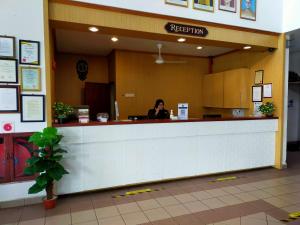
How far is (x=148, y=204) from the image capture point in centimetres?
318

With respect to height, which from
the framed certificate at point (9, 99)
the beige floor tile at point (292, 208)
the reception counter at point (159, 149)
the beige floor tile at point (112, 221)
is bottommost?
the beige floor tile at point (112, 221)

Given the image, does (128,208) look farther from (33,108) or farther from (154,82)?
(154,82)

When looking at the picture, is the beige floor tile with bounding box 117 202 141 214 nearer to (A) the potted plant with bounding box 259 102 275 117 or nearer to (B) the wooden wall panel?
(B) the wooden wall panel

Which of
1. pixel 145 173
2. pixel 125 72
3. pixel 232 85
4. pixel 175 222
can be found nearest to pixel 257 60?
pixel 232 85

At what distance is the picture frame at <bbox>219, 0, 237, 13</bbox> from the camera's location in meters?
4.08

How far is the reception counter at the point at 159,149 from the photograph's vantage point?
A: 3434 millimetres

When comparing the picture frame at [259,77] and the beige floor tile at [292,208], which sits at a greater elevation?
the picture frame at [259,77]

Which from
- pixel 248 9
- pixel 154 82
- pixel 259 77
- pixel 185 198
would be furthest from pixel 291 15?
pixel 185 198

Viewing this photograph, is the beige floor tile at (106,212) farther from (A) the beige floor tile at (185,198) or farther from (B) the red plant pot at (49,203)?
(A) the beige floor tile at (185,198)

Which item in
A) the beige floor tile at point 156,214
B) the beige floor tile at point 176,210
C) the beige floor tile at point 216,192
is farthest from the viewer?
the beige floor tile at point 216,192

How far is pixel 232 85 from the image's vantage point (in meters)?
5.77

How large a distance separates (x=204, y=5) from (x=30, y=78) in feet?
9.98

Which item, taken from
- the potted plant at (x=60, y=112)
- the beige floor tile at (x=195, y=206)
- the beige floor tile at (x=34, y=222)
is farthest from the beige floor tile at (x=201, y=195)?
the potted plant at (x=60, y=112)

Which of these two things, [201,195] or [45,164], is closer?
[45,164]
